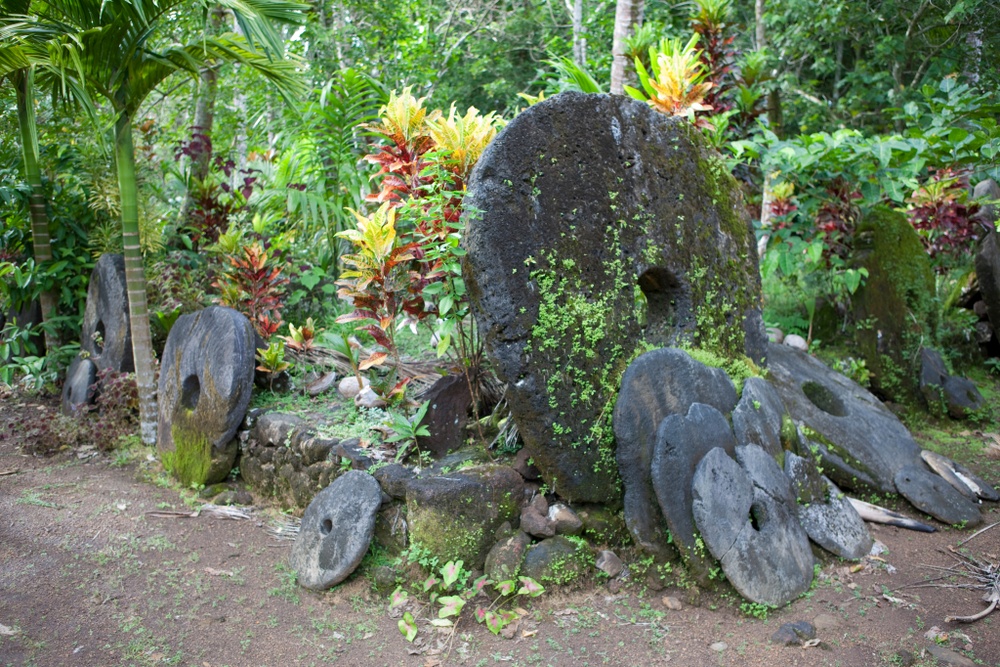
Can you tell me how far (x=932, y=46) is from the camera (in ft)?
26.0

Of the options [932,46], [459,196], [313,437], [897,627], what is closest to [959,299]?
[932,46]

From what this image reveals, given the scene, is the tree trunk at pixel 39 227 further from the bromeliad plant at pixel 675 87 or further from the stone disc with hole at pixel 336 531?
the bromeliad plant at pixel 675 87

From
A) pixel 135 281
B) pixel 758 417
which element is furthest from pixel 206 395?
pixel 758 417

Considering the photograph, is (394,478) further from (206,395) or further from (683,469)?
(206,395)

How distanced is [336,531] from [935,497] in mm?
3149

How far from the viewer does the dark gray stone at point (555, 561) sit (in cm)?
344

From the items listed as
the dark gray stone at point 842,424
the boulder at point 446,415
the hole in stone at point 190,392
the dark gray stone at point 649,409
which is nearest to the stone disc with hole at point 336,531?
the boulder at point 446,415

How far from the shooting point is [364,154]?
668 centimetres

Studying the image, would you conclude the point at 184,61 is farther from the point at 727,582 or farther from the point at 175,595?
the point at 727,582

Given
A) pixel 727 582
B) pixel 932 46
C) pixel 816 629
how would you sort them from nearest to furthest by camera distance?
pixel 816 629 → pixel 727 582 → pixel 932 46

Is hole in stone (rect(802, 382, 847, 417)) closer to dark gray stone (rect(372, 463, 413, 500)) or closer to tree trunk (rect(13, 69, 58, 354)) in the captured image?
dark gray stone (rect(372, 463, 413, 500))

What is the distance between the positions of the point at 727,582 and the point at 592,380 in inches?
41.9

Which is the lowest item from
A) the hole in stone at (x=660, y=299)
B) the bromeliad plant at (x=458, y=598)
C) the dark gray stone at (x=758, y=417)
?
the bromeliad plant at (x=458, y=598)

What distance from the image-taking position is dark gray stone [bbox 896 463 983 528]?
4.04m
